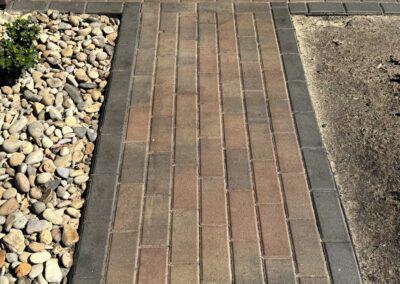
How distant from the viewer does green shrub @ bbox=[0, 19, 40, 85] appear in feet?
12.7

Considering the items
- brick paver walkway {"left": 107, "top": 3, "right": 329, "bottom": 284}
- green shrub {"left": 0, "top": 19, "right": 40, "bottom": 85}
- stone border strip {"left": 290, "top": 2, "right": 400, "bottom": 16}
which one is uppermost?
green shrub {"left": 0, "top": 19, "right": 40, "bottom": 85}

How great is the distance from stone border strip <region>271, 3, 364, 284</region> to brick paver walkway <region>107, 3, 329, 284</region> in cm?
7

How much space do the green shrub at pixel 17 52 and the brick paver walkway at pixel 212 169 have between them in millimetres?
901

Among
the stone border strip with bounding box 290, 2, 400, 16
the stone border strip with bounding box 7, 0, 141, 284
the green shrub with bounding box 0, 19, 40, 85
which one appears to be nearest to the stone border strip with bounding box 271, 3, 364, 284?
the stone border strip with bounding box 290, 2, 400, 16

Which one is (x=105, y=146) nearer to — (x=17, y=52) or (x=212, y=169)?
(x=212, y=169)

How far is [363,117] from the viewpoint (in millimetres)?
3963

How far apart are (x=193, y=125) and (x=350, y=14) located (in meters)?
2.33

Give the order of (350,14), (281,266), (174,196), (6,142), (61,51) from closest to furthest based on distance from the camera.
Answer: (281,266) < (174,196) < (6,142) < (61,51) < (350,14)

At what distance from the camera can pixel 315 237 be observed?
310 cm

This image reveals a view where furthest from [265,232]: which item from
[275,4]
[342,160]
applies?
[275,4]

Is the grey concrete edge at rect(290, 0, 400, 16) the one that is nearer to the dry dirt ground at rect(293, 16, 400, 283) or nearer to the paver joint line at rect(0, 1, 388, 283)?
the dry dirt ground at rect(293, 16, 400, 283)

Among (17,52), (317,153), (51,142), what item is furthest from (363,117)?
(17,52)

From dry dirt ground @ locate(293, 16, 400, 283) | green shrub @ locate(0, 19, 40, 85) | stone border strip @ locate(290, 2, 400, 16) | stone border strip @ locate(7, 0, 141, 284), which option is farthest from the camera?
stone border strip @ locate(290, 2, 400, 16)

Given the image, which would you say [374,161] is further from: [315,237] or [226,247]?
[226,247]
